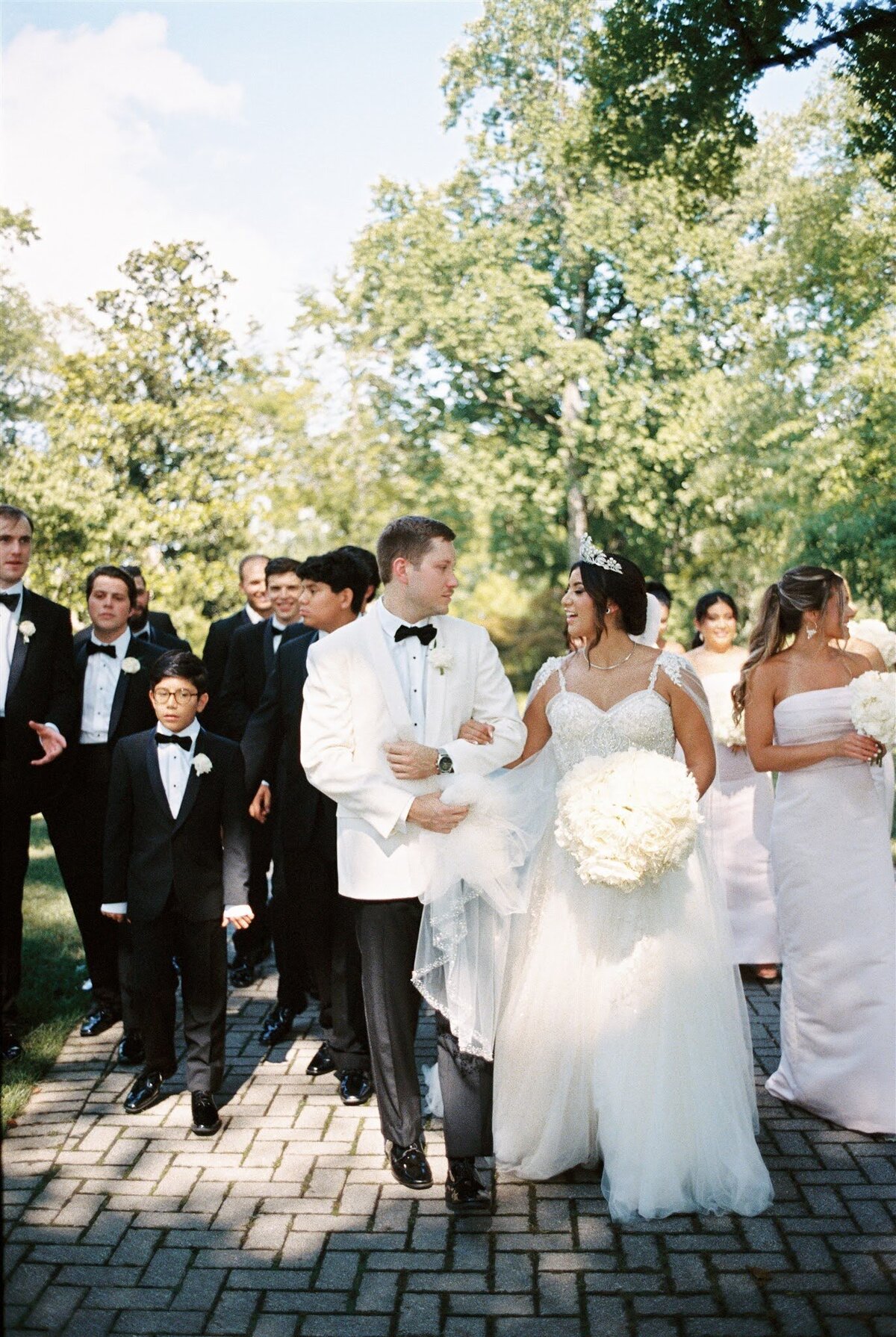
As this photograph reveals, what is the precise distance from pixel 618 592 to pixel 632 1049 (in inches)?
70.7

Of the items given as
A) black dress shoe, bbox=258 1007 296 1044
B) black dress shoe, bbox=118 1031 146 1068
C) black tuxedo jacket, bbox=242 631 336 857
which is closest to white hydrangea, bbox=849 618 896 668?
black tuxedo jacket, bbox=242 631 336 857

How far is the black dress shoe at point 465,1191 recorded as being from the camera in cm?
437

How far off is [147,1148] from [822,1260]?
2.69m

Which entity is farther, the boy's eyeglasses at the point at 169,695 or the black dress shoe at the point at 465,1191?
the boy's eyeglasses at the point at 169,695

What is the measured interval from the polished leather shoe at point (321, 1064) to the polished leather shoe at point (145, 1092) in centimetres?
70

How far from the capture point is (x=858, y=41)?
6.41m

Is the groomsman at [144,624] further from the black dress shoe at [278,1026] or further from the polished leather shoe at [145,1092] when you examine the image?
the polished leather shoe at [145,1092]

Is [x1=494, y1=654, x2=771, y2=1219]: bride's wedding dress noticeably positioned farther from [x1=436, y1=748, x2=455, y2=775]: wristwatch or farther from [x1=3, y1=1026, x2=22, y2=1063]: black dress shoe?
[x1=3, y1=1026, x2=22, y2=1063]: black dress shoe

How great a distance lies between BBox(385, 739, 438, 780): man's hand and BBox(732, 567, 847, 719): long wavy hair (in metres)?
1.93

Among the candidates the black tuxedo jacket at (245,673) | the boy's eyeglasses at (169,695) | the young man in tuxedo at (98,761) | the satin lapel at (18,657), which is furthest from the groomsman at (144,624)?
the boy's eyeglasses at (169,695)

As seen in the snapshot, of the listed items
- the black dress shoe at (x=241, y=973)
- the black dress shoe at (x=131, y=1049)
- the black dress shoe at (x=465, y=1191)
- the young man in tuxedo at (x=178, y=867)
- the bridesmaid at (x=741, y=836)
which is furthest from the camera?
the bridesmaid at (x=741, y=836)

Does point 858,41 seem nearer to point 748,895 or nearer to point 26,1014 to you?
point 748,895

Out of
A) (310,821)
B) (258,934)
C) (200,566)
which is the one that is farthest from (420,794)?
(200,566)

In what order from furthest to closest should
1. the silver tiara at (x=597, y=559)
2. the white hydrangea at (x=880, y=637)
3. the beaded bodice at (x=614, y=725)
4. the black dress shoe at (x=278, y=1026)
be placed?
the white hydrangea at (x=880, y=637), the black dress shoe at (x=278, y=1026), the silver tiara at (x=597, y=559), the beaded bodice at (x=614, y=725)
